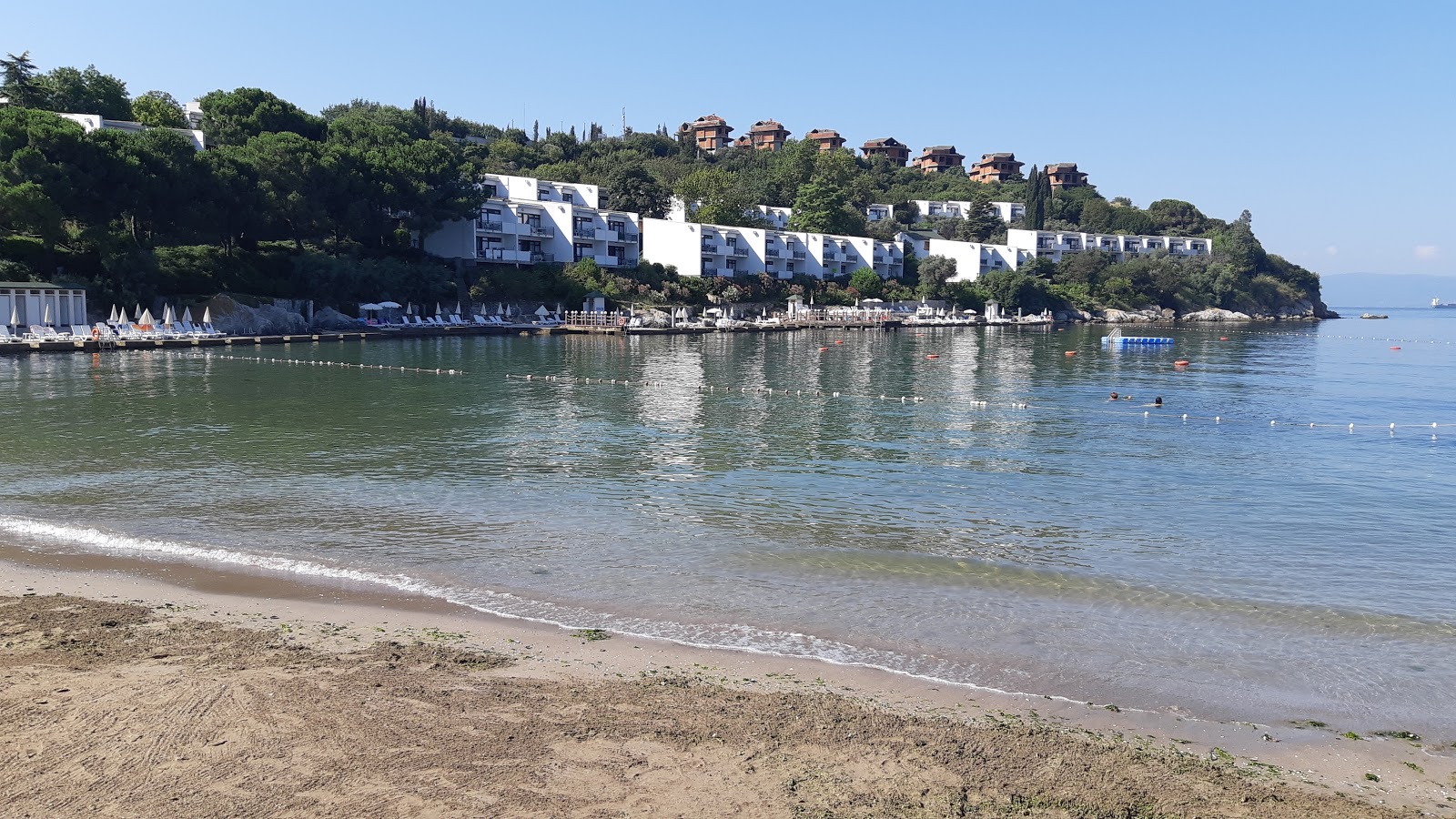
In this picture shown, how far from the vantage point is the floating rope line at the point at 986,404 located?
31656 millimetres

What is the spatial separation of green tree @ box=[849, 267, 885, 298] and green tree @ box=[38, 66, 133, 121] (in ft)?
238

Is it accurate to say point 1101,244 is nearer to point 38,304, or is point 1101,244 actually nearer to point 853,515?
point 38,304

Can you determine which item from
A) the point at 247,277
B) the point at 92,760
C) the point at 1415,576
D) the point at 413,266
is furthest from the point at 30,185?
the point at 1415,576

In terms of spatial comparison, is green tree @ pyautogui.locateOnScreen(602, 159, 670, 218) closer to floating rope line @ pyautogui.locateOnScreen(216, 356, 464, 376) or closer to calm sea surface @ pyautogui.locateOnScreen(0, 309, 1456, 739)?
floating rope line @ pyautogui.locateOnScreen(216, 356, 464, 376)

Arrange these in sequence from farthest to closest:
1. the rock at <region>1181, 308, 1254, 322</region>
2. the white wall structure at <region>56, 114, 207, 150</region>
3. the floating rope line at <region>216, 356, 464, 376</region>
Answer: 1. the rock at <region>1181, 308, 1254, 322</region>
2. the white wall structure at <region>56, 114, 207, 150</region>
3. the floating rope line at <region>216, 356, 464, 376</region>

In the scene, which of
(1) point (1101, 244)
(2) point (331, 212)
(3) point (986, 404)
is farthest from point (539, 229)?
(1) point (1101, 244)

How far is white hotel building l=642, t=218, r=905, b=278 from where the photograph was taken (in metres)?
100

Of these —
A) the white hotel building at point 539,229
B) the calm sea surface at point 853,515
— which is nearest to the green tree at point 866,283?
the white hotel building at point 539,229

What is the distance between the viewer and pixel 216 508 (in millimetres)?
16531

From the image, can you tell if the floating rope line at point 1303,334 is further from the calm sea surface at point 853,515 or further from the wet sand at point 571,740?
the wet sand at point 571,740

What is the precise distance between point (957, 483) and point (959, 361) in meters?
38.3

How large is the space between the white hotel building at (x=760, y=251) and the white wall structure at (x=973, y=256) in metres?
6.05

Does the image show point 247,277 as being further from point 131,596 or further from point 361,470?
point 131,596

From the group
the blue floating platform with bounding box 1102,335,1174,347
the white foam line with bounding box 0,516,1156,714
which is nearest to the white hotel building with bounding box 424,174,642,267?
the blue floating platform with bounding box 1102,335,1174,347
